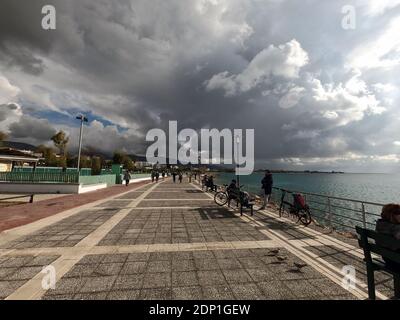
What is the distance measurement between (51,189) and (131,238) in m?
14.9

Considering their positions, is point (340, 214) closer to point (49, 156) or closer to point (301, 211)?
point (301, 211)

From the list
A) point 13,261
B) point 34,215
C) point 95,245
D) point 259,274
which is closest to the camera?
point 259,274

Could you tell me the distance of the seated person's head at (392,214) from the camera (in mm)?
3150

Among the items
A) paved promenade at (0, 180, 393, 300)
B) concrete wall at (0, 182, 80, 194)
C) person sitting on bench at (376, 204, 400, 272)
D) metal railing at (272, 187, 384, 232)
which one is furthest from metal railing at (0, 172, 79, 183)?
person sitting on bench at (376, 204, 400, 272)

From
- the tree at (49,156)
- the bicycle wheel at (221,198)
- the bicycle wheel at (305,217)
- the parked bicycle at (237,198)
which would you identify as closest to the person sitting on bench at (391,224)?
the bicycle wheel at (305,217)

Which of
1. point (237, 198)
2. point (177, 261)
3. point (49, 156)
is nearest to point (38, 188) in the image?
point (237, 198)

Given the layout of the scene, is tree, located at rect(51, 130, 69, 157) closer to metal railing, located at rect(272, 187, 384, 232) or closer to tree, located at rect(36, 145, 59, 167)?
tree, located at rect(36, 145, 59, 167)

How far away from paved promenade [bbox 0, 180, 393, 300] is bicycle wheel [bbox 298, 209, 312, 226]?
1.50 ft

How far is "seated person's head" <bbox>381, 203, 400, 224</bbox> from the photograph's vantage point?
315cm

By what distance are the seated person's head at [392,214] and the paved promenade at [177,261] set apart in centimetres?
114

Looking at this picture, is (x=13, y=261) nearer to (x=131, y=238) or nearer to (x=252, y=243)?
(x=131, y=238)

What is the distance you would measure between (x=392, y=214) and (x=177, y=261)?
3.68 m
